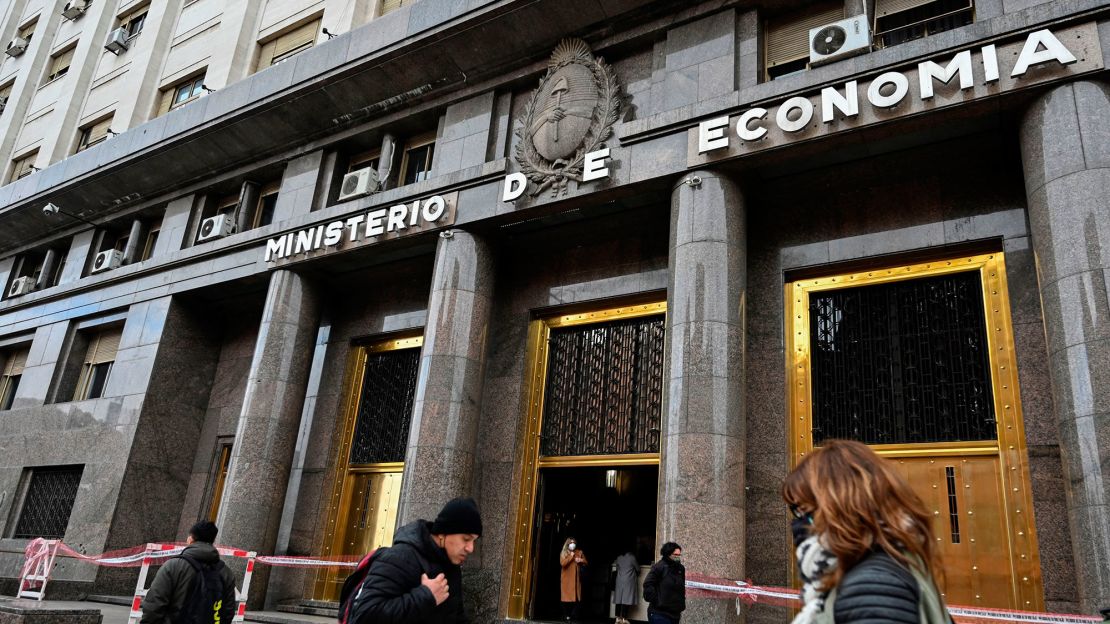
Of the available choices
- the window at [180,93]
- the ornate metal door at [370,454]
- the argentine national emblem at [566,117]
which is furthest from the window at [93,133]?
the argentine national emblem at [566,117]

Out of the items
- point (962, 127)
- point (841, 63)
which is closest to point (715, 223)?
point (841, 63)

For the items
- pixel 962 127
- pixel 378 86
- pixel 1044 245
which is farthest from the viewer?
pixel 378 86

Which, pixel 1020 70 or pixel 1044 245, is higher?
pixel 1020 70

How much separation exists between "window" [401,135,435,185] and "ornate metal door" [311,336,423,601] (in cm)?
302

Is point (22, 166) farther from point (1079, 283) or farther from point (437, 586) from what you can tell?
point (1079, 283)

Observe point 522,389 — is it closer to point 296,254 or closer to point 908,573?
point 296,254

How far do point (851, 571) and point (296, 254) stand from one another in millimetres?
13309

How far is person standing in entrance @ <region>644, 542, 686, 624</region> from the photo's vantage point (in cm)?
788

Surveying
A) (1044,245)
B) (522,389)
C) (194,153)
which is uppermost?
(194,153)

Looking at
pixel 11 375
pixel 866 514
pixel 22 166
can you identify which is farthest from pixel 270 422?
pixel 22 166

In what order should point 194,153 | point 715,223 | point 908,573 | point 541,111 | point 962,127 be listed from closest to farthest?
point 908,573 → point 962,127 → point 715,223 → point 541,111 → point 194,153

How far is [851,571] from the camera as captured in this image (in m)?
1.96

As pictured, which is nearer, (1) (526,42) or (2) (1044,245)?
(2) (1044,245)

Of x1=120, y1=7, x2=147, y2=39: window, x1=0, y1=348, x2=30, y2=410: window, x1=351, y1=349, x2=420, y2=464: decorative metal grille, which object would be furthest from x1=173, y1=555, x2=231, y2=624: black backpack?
x1=120, y1=7, x2=147, y2=39: window
